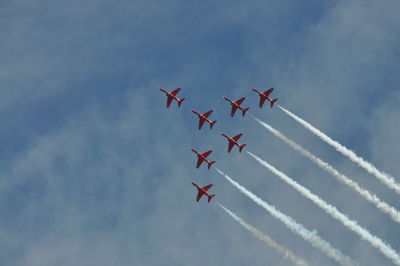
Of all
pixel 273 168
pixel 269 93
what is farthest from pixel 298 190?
pixel 269 93

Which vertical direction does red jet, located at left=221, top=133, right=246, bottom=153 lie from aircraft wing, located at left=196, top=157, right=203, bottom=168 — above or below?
above

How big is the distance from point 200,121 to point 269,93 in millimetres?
20440

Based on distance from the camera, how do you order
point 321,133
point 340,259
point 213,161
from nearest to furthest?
point 340,259
point 321,133
point 213,161

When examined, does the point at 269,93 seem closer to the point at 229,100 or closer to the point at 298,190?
the point at 229,100

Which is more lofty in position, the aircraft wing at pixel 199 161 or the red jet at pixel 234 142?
the red jet at pixel 234 142

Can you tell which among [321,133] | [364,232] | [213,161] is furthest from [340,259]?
[213,161]

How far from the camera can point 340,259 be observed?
15525 cm

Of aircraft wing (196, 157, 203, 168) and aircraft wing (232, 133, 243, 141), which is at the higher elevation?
aircraft wing (232, 133, 243, 141)

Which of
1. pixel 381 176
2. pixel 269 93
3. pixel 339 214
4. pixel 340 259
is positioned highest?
pixel 269 93

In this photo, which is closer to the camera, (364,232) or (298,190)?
(364,232)

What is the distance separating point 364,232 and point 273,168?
2724cm

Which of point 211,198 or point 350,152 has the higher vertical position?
point 350,152

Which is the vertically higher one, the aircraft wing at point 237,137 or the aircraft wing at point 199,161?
the aircraft wing at point 237,137

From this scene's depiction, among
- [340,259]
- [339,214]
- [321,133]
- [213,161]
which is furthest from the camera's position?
[213,161]
